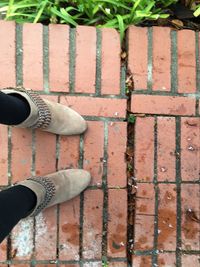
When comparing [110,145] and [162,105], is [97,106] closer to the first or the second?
[110,145]

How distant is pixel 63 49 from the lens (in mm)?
2066

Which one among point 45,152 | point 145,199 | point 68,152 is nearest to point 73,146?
point 68,152

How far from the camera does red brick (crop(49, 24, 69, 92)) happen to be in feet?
6.75

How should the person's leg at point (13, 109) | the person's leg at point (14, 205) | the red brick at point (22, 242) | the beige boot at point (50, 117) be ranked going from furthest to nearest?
the red brick at point (22, 242), the beige boot at point (50, 117), the person's leg at point (13, 109), the person's leg at point (14, 205)

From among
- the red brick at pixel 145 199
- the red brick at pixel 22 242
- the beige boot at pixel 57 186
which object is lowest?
the red brick at pixel 22 242

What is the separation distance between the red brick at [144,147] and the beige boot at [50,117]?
28 centimetres

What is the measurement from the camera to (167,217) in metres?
2.05

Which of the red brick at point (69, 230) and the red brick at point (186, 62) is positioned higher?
the red brick at point (186, 62)

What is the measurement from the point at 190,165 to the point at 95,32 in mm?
841

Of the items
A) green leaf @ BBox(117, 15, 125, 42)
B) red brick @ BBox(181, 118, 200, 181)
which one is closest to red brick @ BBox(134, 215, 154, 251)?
red brick @ BBox(181, 118, 200, 181)

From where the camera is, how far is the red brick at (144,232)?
80.4 inches

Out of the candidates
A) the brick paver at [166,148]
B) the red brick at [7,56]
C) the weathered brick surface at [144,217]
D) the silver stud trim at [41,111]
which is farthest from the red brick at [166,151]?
the red brick at [7,56]

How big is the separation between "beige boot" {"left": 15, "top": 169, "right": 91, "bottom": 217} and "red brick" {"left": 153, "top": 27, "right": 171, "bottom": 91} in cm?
60

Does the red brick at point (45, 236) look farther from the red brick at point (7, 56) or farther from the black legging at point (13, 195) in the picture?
the red brick at point (7, 56)
